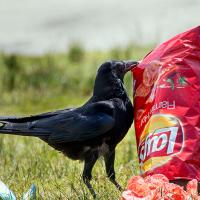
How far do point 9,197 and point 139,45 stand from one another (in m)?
8.44

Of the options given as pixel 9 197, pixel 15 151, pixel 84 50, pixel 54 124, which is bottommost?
pixel 84 50

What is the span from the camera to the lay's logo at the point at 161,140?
3334 millimetres

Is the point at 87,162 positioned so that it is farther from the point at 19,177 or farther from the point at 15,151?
the point at 15,151

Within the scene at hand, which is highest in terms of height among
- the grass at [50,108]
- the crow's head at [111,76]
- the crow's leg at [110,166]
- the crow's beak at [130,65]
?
the crow's beak at [130,65]

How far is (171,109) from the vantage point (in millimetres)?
3393

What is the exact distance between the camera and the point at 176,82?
3.42m

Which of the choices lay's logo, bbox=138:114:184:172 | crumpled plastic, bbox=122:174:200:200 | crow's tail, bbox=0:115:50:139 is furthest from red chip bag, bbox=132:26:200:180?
crow's tail, bbox=0:115:50:139

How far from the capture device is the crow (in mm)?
3619

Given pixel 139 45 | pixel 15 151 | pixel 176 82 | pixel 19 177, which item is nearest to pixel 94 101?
pixel 176 82

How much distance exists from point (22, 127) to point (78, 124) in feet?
1.09

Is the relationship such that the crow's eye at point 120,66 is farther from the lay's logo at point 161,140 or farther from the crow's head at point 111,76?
the lay's logo at point 161,140

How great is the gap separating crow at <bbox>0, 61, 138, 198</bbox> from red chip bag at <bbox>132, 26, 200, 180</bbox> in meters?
0.14

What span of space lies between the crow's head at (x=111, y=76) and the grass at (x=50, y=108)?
1.64 feet

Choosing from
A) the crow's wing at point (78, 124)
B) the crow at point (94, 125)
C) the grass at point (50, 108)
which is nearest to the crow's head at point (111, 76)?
the crow at point (94, 125)
